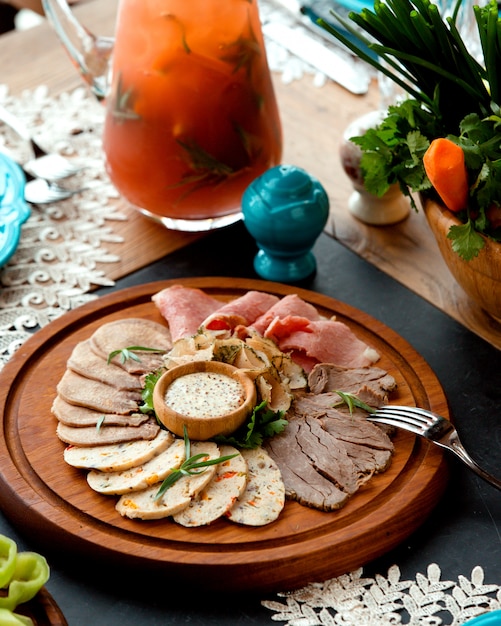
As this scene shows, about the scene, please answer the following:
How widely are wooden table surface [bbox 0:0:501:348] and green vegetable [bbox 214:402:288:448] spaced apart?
20.4 inches

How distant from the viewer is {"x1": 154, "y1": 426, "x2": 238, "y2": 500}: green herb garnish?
1235 mm

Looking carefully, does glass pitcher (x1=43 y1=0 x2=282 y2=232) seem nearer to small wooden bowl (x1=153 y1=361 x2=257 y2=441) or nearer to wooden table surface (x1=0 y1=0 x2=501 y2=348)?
wooden table surface (x1=0 y1=0 x2=501 y2=348)

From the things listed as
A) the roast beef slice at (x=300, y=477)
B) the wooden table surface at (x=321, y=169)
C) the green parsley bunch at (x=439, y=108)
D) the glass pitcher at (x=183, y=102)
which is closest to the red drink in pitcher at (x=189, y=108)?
the glass pitcher at (x=183, y=102)

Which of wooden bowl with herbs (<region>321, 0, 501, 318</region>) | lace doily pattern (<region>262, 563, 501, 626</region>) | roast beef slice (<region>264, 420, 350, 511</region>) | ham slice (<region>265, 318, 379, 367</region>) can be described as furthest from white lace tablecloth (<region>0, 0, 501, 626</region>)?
wooden bowl with herbs (<region>321, 0, 501, 318</region>)

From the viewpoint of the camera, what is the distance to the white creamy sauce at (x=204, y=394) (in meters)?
1.33

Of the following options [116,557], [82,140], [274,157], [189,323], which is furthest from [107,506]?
[82,140]

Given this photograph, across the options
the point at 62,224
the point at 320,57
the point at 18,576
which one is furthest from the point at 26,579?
the point at 320,57

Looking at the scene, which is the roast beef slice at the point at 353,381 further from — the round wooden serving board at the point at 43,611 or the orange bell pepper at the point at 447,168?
the round wooden serving board at the point at 43,611

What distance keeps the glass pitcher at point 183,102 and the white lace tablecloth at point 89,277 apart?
20cm

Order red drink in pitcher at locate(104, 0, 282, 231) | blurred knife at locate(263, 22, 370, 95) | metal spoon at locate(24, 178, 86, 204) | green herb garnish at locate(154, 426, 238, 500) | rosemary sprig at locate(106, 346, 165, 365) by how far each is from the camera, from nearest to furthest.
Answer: green herb garnish at locate(154, 426, 238, 500) → rosemary sprig at locate(106, 346, 165, 365) → red drink in pitcher at locate(104, 0, 282, 231) → metal spoon at locate(24, 178, 86, 204) → blurred knife at locate(263, 22, 370, 95)

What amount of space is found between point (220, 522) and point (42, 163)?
3.87ft

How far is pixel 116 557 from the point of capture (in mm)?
1202

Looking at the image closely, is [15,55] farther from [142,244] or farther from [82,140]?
[142,244]

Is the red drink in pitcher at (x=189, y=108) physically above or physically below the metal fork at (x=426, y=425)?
above
